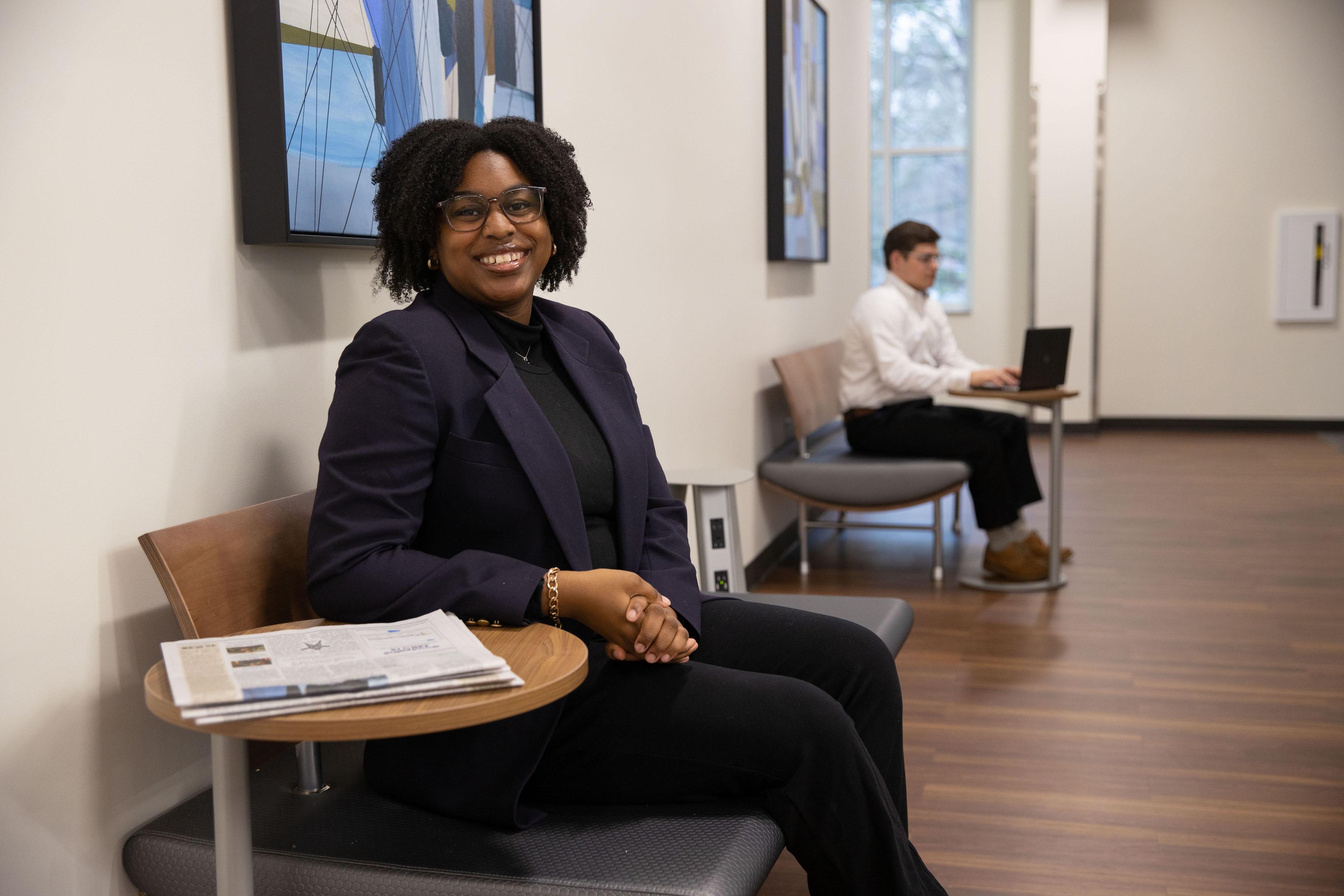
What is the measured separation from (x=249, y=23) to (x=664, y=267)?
6.36 feet

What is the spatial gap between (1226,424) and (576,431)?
27.5ft

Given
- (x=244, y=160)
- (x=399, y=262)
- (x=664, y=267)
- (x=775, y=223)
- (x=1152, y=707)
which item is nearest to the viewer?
(x=244, y=160)

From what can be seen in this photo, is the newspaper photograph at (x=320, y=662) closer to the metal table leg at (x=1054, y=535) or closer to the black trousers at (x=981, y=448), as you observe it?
the metal table leg at (x=1054, y=535)

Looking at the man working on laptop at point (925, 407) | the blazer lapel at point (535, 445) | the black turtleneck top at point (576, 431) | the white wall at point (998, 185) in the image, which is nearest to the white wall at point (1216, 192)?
the white wall at point (998, 185)

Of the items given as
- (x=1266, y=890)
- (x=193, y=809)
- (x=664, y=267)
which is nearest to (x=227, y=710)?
(x=193, y=809)

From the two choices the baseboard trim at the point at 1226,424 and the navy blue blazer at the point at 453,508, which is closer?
the navy blue blazer at the point at 453,508

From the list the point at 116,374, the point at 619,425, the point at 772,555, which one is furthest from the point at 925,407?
the point at 116,374

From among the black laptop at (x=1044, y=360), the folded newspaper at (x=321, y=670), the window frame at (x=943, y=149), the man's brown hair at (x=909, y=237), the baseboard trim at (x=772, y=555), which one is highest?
the window frame at (x=943, y=149)

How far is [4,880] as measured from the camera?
1.44m

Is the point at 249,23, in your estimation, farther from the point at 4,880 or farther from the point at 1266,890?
the point at 1266,890

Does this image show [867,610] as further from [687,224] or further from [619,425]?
[687,224]

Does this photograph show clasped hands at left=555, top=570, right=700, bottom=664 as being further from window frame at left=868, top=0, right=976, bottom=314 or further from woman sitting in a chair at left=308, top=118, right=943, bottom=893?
window frame at left=868, top=0, right=976, bottom=314

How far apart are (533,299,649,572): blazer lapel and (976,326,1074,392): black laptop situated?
2.95 m

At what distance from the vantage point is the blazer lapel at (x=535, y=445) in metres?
1.71
